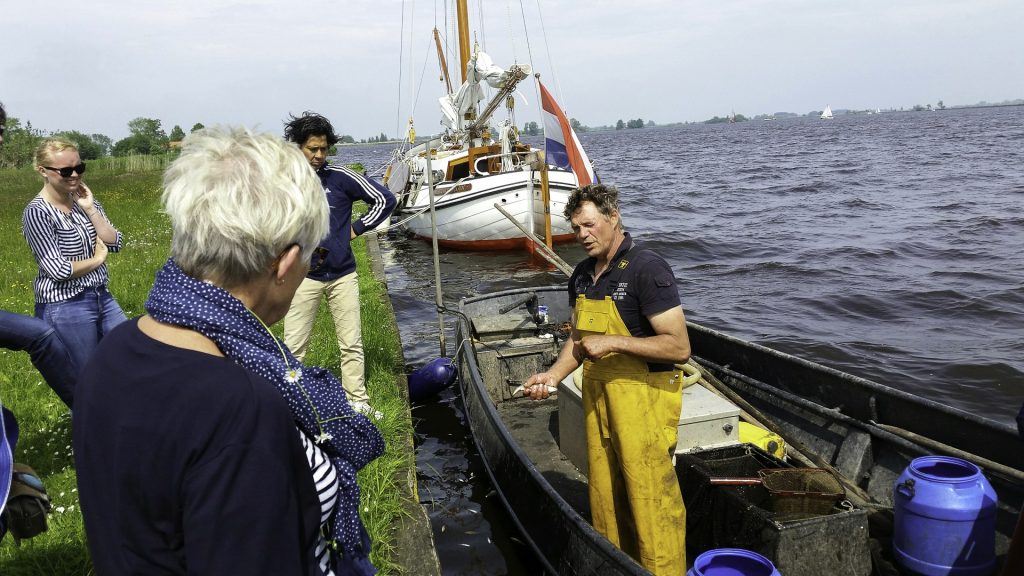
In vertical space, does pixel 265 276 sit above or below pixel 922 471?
above

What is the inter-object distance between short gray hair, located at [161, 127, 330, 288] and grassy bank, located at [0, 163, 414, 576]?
0.21 meters

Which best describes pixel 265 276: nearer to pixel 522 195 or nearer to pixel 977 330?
pixel 977 330

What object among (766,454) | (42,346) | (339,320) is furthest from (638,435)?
(42,346)

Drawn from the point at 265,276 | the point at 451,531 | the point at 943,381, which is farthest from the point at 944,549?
the point at 943,381

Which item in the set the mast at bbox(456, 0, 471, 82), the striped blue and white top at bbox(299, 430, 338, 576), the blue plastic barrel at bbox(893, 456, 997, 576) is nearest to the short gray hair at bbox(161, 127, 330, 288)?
the striped blue and white top at bbox(299, 430, 338, 576)

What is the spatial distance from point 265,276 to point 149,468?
0.44 metres

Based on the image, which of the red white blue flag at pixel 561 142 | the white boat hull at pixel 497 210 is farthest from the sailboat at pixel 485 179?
the red white blue flag at pixel 561 142

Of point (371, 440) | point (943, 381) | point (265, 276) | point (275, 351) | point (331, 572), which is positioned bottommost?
point (943, 381)

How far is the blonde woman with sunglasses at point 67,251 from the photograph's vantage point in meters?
4.46

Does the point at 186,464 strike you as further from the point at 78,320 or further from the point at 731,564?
the point at 78,320

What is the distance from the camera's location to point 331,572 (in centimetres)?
172

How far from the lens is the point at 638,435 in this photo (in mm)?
3672

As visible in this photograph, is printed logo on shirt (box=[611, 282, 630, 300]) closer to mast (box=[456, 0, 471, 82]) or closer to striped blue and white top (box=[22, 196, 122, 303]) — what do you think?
striped blue and white top (box=[22, 196, 122, 303])

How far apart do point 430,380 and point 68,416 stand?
12.0 ft
